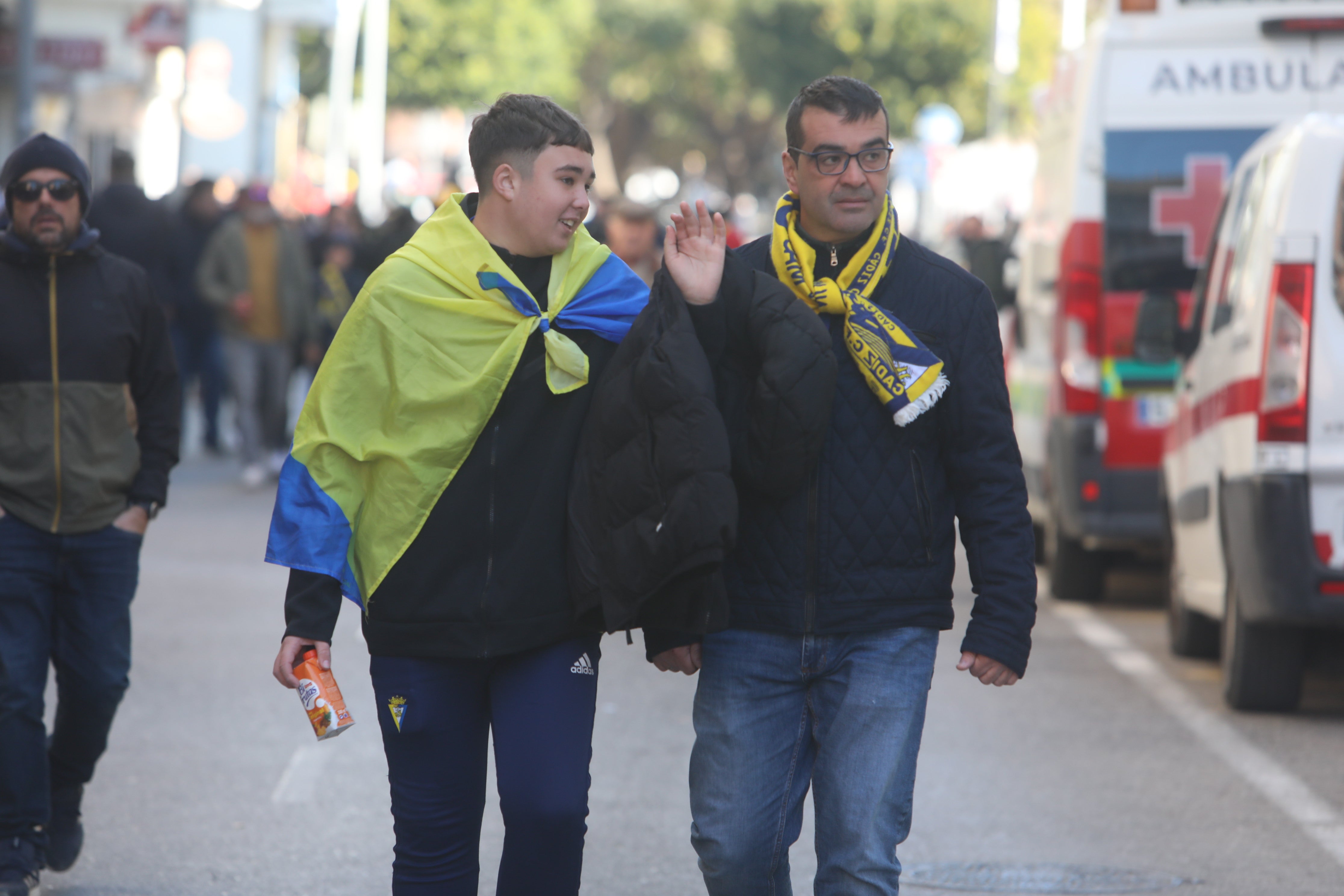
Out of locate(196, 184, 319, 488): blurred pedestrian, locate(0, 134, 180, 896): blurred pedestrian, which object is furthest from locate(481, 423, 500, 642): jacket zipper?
locate(196, 184, 319, 488): blurred pedestrian

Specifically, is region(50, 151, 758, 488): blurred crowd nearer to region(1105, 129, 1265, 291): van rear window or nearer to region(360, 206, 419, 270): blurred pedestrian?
region(360, 206, 419, 270): blurred pedestrian

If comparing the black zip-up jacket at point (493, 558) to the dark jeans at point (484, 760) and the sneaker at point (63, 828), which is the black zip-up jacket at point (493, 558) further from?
the sneaker at point (63, 828)

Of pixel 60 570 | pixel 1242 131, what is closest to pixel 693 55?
pixel 1242 131

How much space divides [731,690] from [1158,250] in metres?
6.66

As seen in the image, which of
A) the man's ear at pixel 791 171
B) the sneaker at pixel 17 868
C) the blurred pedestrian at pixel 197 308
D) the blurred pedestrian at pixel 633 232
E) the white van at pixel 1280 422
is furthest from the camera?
the blurred pedestrian at pixel 197 308

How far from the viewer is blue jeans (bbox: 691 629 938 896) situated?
399cm

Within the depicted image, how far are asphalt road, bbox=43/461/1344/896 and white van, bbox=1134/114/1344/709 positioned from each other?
0.36m

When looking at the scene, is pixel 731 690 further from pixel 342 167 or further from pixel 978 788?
pixel 342 167

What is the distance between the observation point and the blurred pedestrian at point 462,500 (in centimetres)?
398

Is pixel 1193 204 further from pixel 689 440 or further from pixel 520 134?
pixel 689 440

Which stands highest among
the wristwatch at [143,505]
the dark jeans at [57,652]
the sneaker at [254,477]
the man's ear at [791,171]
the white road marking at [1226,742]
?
the man's ear at [791,171]

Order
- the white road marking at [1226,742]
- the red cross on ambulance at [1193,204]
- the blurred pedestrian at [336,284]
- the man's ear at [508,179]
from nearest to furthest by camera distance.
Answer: the man's ear at [508,179] < the white road marking at [1226,742] < the red cross on ambulance at [1193,204] < the blurred pedestrian at [336,284]

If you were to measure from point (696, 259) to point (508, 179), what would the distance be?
0.41 m

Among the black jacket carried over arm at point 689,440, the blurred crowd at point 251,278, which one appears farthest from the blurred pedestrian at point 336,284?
the black jacket carried over arm at point 689,440
